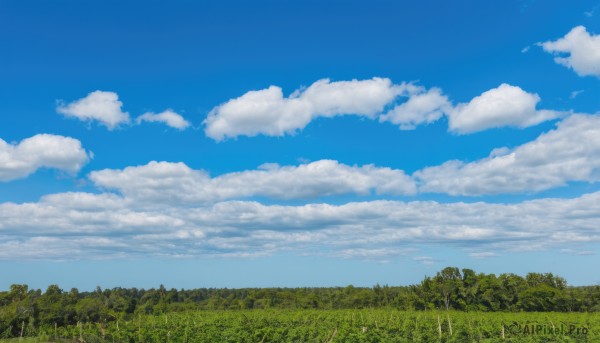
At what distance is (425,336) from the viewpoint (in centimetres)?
2441

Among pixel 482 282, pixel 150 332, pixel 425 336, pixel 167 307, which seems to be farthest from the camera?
pixel 167 307

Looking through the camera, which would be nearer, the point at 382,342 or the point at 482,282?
the point at 382,342

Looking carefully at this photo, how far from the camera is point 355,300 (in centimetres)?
6894

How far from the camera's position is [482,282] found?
5978 cm

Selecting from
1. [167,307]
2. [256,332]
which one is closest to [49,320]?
[256,332]

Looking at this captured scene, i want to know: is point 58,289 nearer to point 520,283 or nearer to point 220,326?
point 220,326

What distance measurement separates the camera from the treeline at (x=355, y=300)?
3870 cm

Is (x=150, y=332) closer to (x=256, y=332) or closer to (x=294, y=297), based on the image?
(x=256, y=332)

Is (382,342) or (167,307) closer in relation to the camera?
(382,342)

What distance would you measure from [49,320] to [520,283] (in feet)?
171

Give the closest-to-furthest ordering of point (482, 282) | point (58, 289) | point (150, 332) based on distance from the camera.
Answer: point (150, 332), point (58, 289), point (482, 282)

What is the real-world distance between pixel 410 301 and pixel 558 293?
1736 cm

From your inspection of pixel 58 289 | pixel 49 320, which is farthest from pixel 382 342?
pixel 58 289

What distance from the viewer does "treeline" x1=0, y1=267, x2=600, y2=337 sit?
38.7 meters
